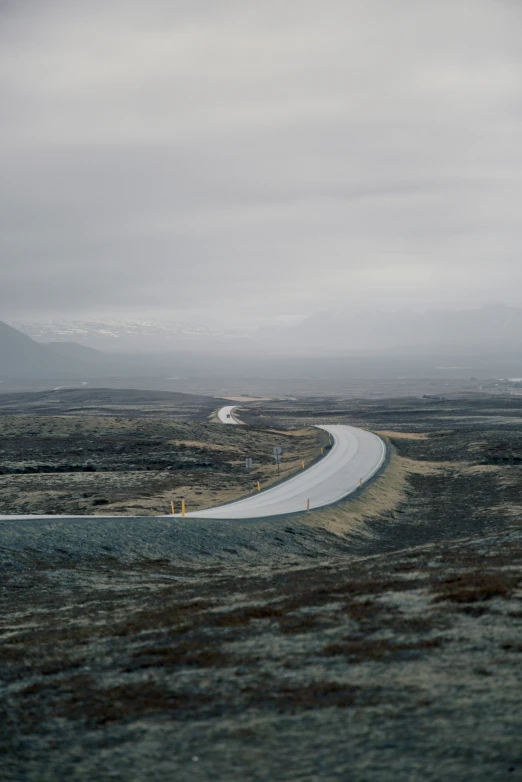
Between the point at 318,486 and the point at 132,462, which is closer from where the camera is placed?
the point at 318,486

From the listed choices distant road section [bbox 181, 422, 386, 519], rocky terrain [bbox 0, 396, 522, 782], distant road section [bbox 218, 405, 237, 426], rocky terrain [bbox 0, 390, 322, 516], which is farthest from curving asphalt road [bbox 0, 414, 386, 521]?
distant road section [bbox 218, 405, 237, 426]

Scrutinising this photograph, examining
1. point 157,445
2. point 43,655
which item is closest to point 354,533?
point 43,655

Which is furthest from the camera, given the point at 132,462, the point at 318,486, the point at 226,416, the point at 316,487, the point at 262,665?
the point at 226,416

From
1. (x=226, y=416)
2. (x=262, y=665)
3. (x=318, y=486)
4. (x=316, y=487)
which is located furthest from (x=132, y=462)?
(x=226, y=416)

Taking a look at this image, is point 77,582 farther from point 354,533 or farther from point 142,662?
point 354,533

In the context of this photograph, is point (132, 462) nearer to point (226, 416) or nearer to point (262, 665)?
point (262, 665)
